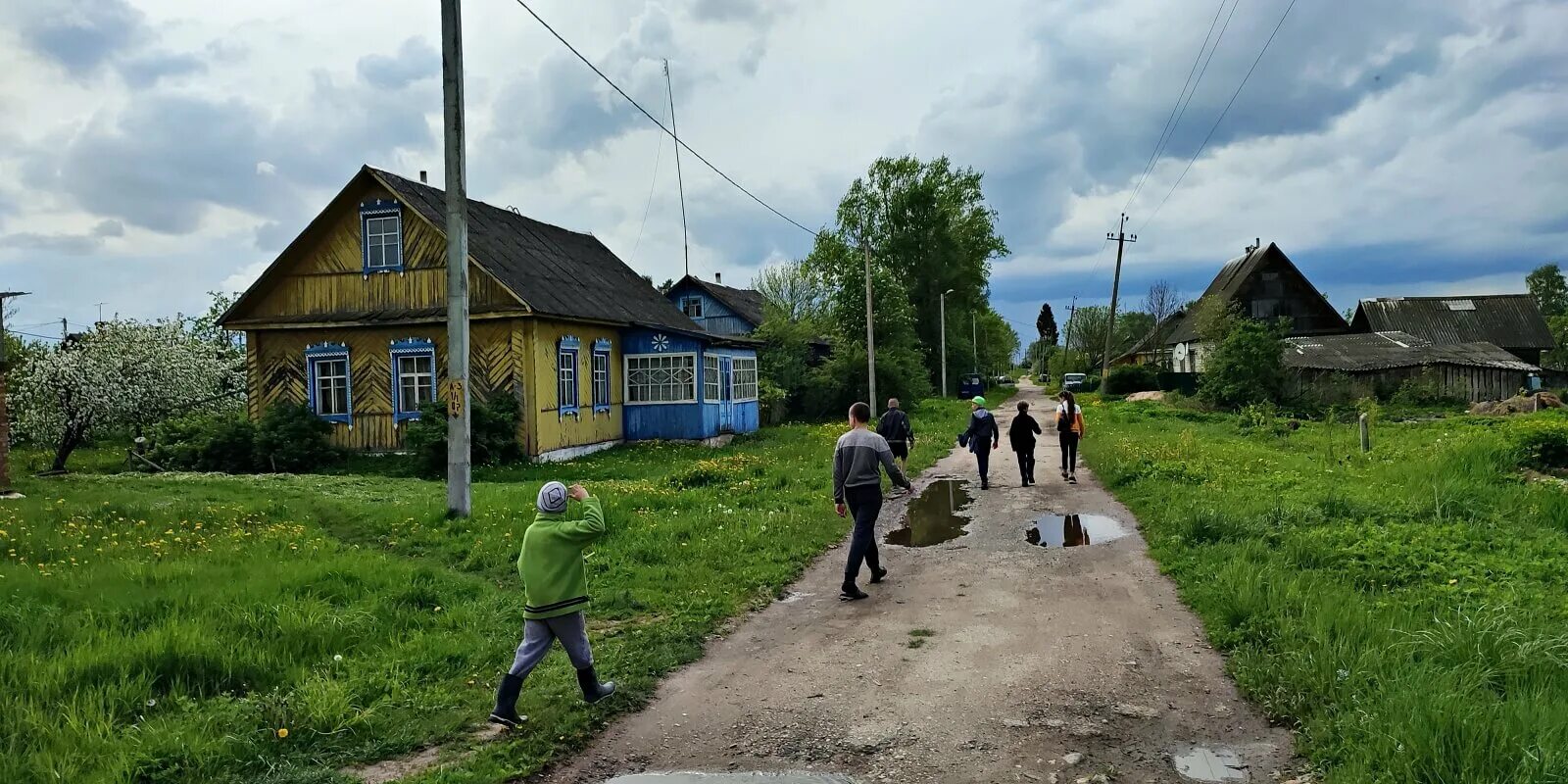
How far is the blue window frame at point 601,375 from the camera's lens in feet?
77.0

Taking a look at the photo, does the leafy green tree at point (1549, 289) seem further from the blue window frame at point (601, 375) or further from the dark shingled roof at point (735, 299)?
the blue window frame at point (601, 375)

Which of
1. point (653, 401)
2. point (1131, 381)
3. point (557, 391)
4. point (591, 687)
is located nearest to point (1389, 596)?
point (591, 687)

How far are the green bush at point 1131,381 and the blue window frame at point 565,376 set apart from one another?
3525cm

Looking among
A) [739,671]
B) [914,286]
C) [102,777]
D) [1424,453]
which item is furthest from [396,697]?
[914,286]

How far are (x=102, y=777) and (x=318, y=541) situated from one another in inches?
246

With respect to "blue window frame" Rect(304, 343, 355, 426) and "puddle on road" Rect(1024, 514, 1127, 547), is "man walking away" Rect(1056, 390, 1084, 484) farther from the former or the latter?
"blue window frame" Rect(304, 343, 355, 426)

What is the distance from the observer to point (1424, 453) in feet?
54.3

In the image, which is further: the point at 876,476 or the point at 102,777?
the point at 876,476

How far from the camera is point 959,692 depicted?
5.66 m

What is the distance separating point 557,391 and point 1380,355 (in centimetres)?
3427

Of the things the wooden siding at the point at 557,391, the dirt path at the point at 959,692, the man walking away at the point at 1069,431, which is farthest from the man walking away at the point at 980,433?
A: the wooden siding at the point at 557,391

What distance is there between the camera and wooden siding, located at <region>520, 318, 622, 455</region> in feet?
67.7

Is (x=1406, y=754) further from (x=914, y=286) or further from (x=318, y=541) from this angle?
(x=914, y=286)

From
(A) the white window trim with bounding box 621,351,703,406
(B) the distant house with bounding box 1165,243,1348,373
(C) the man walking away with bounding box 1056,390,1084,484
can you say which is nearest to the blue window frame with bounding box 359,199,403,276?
(A) the white window trim with bounding box 621,351,703,406
